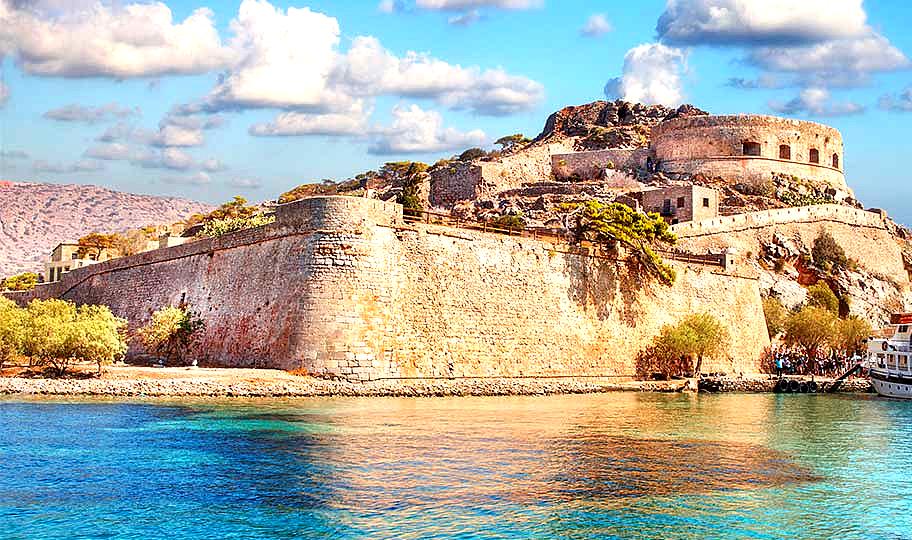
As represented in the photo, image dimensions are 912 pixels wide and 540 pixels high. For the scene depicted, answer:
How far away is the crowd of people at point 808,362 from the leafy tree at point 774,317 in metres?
0.75

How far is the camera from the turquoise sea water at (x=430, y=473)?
14.4 meters

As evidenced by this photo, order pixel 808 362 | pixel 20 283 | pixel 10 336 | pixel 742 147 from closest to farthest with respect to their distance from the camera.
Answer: pixel 10 336 < pixel 808 362 < pixel 742 147 < pixel 20 283

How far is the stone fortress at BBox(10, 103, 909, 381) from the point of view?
29.8 meters

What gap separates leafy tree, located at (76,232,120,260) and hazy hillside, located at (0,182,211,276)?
2011 inches

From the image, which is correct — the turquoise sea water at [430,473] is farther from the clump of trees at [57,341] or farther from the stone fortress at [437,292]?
the clump of trees at [57,341]

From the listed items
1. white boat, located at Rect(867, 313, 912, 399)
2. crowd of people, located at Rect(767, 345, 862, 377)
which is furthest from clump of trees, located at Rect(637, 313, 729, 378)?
white boat, located at Rect(867, 313, 912, 399)

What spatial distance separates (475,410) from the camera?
26766 millimetres

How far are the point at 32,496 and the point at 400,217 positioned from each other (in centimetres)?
1743

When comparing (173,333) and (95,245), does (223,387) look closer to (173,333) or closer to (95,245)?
(173,333)

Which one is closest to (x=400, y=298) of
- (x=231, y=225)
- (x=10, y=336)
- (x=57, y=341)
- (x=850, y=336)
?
(x=57, y=341)

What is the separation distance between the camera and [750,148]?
197 ft

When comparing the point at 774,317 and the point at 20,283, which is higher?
the point at 20,283


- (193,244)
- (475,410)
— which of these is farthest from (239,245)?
(475,410)

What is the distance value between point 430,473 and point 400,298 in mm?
13691
